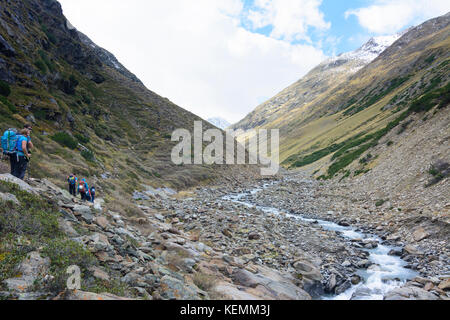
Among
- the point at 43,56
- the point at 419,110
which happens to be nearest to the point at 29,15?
the point at 43,56

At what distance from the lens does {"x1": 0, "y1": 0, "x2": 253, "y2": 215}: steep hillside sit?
787 inches

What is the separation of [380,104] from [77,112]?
266 feet

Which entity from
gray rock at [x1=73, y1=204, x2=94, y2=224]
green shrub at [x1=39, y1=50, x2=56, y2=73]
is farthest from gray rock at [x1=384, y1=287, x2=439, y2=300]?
green shrub at [x1=39, y1=50, x2=56, y2=73]

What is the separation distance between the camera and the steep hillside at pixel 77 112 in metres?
20.0

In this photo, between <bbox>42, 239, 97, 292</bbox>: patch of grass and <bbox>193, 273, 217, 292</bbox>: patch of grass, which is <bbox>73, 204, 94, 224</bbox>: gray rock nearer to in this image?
<bbox>42, 239, 97, 292</bbox>: patch of grass

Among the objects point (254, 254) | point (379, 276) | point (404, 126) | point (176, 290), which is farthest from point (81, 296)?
point (404, 126)

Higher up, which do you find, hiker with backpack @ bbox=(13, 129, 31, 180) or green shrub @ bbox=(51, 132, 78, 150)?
green shrub @ bbox=(51, 132, 78, 150)

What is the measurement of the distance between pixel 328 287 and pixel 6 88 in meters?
27.8

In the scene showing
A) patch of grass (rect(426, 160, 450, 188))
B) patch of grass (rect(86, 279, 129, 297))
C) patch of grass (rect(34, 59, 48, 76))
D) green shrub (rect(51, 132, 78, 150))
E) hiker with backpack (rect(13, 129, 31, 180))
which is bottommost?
patch of grass (rect(86, 279, 129, 297))

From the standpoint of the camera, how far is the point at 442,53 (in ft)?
238

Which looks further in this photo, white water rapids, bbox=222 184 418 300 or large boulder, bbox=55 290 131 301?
white water rapids, bbox=222 184 418 300

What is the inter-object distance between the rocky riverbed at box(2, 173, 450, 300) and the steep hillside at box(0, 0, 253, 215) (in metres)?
6.25

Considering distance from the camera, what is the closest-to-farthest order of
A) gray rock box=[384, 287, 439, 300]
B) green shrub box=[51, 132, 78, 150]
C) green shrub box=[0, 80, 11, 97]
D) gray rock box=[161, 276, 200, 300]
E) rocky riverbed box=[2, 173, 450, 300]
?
gray rock box=[161, 276, 200, 300] < rocky riverbed box=[2, 173, 450, 300] < gray rock box=[384, 287, 439, 300] < green shrub box=[0, 80, 11, 97] < green shrub box=[51, 132, 78, 150]

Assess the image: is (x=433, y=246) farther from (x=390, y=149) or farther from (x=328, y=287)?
(x=390, y=149)
